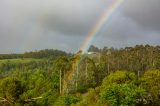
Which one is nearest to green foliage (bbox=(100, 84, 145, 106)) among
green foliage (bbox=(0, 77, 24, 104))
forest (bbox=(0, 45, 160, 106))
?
forest (bbox=(0, 45, 160, 106))

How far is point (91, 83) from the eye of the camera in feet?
404

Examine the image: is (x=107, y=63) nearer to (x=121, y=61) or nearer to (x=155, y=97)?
(x=121, y=61)

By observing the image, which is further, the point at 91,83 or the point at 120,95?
the point at 91,83

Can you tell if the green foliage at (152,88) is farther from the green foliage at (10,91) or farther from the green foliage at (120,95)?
the green foliage at (10,91)

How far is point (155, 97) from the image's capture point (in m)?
63.2

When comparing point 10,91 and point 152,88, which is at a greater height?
point 10,91

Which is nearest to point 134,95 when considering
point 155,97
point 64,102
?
point 155,97

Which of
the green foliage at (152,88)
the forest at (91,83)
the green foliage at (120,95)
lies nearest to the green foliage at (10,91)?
the forest at (91,83)

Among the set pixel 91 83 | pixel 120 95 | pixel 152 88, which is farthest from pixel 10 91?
pixel 91 83

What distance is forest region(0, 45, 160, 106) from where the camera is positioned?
2344 inches

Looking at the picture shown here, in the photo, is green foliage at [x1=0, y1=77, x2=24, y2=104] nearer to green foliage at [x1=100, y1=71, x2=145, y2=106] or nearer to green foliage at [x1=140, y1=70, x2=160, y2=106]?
green foliage at [x1=100, y1=71, x2=145, y2=106]

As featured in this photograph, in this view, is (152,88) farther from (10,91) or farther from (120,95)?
(10,91)

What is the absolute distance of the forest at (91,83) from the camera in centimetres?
5953

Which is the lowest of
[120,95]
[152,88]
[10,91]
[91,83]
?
[91,83]
